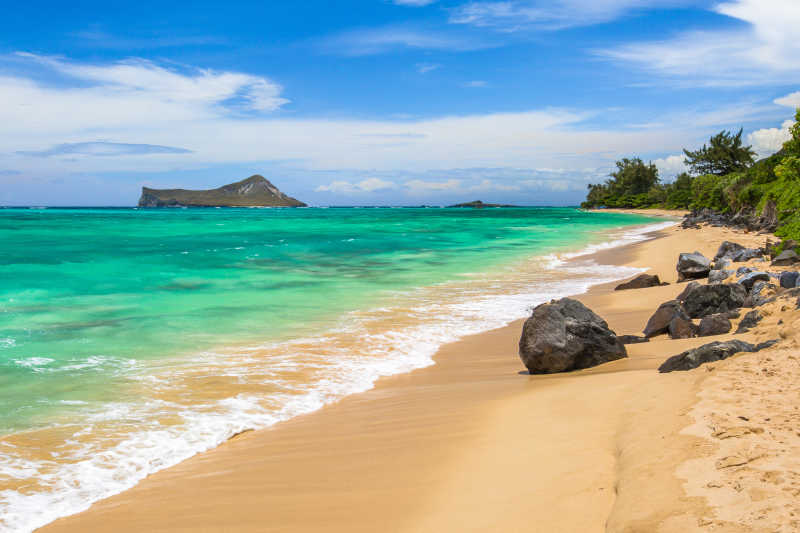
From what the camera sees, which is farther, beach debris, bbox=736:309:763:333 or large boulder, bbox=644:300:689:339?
large boulder, bbox=644:300:689:339

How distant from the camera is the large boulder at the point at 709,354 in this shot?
5.57 meters

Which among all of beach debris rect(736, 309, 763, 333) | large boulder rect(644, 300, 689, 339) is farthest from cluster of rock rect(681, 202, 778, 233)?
beach debris rect(736, 309, 763, 333)

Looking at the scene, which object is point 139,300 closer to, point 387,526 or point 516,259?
point 387,526

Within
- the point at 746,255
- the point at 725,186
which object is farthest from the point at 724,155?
the point at 746,255

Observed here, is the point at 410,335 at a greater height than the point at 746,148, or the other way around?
the point at 746,148

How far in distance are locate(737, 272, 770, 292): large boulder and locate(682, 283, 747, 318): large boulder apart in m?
0.51

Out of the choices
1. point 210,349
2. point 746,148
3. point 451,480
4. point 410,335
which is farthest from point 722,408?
point 746,148

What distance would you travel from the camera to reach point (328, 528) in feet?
11.4

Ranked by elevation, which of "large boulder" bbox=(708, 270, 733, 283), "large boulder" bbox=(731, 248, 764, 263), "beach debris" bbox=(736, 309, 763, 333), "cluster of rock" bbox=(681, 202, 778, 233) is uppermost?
"cluster of rock" bbox=(681, 202, 778, 233)

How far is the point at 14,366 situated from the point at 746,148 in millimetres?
80916

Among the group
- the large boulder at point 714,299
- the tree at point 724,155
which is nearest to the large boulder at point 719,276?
the large boulder at point 714,299

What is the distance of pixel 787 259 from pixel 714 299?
5.02 m

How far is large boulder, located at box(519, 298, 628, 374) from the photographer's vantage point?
6.93 meters

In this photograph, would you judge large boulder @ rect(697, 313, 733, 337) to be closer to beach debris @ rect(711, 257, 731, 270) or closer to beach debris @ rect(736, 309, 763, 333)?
beach debris @ rect(736, 309, 763, 333)
